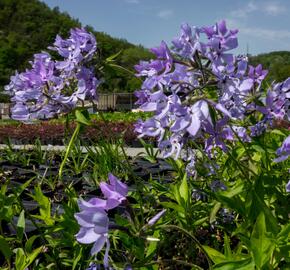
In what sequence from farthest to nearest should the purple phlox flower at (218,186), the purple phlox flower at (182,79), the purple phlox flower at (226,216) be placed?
the purple phlox flower at (226,216), the purple phlox flower at (218,186), the purple phlox flower at (182,79)

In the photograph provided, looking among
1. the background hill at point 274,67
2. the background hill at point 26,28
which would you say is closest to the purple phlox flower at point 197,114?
the background hill at point 274,67

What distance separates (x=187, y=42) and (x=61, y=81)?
0.52 m

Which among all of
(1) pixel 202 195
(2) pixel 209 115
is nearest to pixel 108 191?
(2) pixel 209 115

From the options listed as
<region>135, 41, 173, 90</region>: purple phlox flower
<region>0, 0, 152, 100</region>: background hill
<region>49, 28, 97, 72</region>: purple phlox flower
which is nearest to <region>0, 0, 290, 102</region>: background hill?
<region>0, 0, 152, 100</region>: background hill

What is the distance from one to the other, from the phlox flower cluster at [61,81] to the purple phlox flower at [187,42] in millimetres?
442

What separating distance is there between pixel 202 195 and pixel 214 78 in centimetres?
102

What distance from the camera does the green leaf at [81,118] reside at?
144 cm

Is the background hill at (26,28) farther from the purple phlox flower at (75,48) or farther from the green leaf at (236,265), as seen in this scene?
the green leaf at (236,265)

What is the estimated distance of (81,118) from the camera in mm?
1453

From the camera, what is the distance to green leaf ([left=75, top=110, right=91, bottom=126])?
4.71 feet

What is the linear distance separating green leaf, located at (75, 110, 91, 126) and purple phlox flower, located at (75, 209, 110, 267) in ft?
1.81

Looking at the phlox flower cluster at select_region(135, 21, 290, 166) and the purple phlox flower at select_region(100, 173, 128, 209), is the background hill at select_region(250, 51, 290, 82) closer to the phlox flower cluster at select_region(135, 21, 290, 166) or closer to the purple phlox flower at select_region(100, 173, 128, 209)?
the phlox flower cluster at select_region(135, 21, 290, 166)

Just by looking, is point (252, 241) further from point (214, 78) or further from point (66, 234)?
point (66, 234)

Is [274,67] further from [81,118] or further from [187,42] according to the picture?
[187,42]
